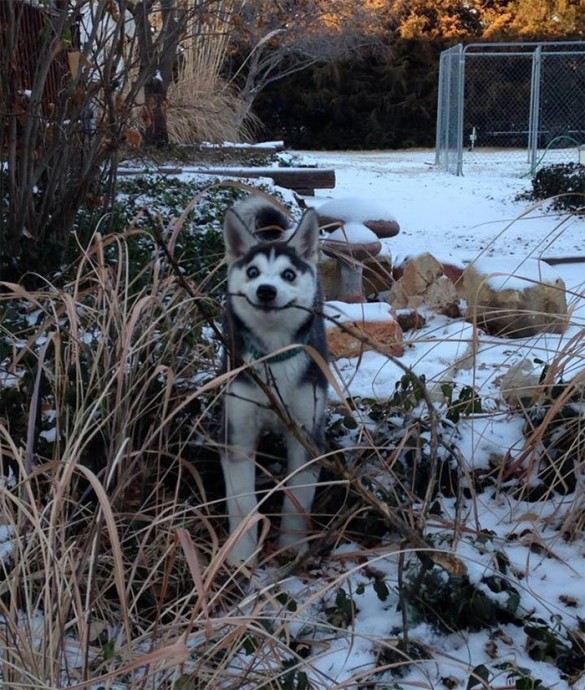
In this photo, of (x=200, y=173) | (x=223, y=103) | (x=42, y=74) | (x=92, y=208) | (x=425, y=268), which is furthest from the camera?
(x=223, y=103)

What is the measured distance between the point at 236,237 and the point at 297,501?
857 millimetres

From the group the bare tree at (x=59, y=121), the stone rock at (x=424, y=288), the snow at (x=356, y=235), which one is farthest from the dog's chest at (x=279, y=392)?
the snow at (x=356, y=235)

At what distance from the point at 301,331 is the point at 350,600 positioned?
0.82 m

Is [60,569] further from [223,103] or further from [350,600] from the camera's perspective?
[223,103]

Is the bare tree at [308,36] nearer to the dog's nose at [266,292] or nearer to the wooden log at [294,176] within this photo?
the wooden log at [294,176]

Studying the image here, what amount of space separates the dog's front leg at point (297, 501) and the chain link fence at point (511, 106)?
11484 mm

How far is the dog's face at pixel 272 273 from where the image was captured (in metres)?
2.65

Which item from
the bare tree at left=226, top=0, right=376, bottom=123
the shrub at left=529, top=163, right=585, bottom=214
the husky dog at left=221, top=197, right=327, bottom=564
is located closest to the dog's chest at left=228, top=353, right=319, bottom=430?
the husky dog at left=221, top=197, right=327, bottom=564

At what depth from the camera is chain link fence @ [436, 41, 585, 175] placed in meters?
15.9

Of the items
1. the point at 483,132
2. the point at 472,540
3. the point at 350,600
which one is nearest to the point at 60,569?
the point at 350,600

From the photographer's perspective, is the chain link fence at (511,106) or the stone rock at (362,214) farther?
the chain link fence at (511,106)

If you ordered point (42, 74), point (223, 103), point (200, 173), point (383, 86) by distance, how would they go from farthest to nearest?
point (383, 86) < point (223, 103) < point (200, 173) < point (42, 74)

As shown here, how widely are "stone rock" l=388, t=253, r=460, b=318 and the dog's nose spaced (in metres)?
2.97

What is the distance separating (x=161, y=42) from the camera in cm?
482
